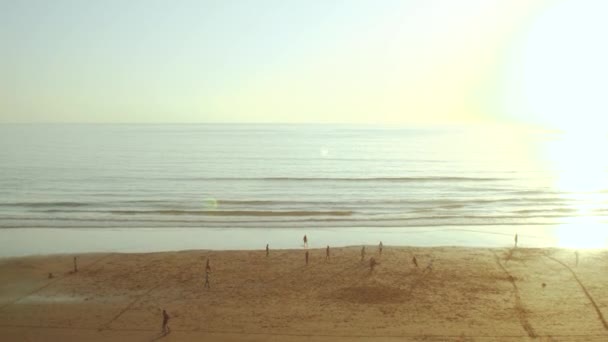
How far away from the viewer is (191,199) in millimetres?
47562

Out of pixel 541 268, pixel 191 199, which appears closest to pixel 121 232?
pixel 191 199

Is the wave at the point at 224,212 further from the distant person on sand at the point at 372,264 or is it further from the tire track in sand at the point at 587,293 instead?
the tire track in sand at the point at 587,293

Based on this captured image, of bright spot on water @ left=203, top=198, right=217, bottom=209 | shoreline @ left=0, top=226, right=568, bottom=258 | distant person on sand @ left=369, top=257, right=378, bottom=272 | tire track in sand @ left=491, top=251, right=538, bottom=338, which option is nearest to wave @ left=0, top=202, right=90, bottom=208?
shoreline @ left=0, top=226, right=568, bottom=258

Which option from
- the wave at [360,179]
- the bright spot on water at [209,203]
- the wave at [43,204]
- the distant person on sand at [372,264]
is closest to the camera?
the distant person on sand at [372,264]

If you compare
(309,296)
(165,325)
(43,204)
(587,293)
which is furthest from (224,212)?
(587,293)

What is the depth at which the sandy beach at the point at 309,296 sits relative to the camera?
Answer: 18203 millimetres

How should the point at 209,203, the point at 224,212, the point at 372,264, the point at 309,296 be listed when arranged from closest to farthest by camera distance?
the point at 309,296 < the point at 372,264 < the point at 224,212 < the point at 209,203

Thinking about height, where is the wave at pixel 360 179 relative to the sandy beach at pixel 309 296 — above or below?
above

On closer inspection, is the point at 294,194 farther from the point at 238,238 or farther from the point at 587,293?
the point at 587,293

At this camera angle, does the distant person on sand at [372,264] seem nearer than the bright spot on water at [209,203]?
Yes

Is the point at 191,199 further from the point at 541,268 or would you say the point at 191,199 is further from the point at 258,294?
the point at 541,268

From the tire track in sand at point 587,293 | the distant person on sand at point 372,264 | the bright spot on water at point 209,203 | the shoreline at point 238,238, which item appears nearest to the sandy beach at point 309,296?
the tire track in sand at point 587,293

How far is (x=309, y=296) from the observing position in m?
21.4

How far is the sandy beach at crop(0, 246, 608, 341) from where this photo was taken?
18203mm
